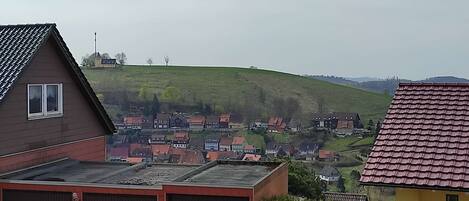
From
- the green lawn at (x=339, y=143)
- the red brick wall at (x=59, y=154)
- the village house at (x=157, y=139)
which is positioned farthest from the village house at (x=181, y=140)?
the red brick wall at (x=59, y=154)

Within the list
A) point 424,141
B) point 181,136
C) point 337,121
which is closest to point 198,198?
point 424,141

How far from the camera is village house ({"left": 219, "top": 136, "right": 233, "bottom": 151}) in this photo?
294ft

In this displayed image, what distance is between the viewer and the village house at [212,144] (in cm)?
9231

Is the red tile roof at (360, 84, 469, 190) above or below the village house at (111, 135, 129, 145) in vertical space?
above

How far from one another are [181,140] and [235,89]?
1358 inches

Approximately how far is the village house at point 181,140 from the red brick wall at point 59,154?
71.3 meters

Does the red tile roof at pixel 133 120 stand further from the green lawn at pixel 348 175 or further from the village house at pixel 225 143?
the green lawn at pixel 348 175

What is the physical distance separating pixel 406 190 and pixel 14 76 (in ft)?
→ 32.2

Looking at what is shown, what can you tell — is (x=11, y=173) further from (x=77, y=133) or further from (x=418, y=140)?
(x=418, y=140)

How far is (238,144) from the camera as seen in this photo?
92562 mm

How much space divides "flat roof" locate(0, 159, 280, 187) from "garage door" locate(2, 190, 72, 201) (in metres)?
0.57

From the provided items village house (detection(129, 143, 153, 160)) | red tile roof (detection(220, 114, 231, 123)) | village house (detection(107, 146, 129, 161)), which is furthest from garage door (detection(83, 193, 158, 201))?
red tile roof (detection(220, 114, 231, 123))

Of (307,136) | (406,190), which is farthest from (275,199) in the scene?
(307,136)

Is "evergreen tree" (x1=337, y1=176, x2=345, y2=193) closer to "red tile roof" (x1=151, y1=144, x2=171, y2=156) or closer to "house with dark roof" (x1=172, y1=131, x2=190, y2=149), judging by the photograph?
"red tile roof" (x1=151, y1=144, x2=171, y2=156)
